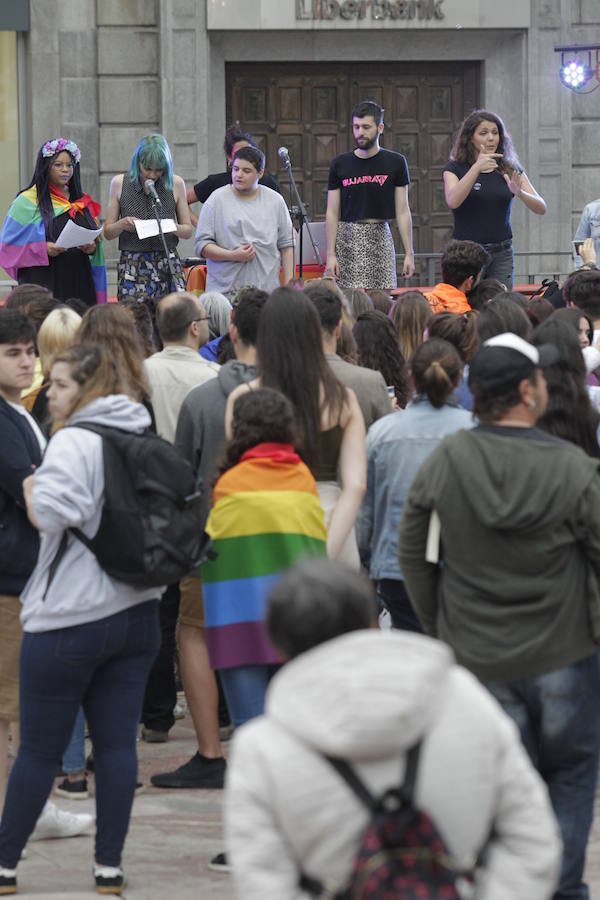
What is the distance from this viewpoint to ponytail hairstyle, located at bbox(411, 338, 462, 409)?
589 centimetres

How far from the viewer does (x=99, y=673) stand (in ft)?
17.0

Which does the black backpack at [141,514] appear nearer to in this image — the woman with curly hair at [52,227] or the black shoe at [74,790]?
the black shoe at [74,790]

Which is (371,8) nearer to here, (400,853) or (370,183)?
(370,183)

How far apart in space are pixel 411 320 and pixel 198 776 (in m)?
2.67

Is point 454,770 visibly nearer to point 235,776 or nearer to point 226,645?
point 235,776

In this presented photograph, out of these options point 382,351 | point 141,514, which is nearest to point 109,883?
point 141,514

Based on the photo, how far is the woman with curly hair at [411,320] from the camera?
827 cm

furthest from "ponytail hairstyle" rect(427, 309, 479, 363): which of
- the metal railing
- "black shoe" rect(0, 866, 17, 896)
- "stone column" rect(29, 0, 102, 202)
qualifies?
"stone column" rect(29, 0, 102, 202)

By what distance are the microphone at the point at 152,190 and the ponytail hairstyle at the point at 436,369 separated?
5.31 m

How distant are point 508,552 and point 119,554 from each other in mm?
1243

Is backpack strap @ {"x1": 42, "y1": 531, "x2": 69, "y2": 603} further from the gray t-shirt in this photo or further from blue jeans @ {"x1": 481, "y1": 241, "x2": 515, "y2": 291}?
blue jeans @ {"x1": 481, "y1": 241, "x2": 515, "y2": 291}

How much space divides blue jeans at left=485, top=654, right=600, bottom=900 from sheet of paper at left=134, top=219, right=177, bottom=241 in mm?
6887

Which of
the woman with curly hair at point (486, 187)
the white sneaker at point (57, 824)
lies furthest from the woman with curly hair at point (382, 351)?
the woman with curly hair at point (486, 187)

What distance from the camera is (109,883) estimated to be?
5289 mm
